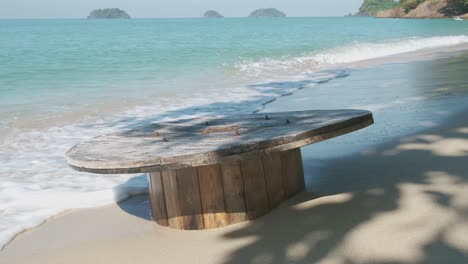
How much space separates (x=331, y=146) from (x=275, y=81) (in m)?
6.83

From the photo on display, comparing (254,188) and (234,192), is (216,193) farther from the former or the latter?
(254,188)

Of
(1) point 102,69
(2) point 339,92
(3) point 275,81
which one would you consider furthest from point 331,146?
(1) point 102,69

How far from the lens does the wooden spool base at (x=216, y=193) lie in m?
3.05

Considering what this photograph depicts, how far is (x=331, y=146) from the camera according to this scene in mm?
4793

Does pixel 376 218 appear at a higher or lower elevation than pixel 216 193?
lower

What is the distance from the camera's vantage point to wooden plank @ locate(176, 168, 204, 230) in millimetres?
3061

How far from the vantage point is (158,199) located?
326 centimetres

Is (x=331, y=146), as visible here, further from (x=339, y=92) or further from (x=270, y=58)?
(x=270, y=58)

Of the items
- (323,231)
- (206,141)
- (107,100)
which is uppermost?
(206,141)

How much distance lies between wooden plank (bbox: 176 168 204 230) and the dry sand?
0.07 meters

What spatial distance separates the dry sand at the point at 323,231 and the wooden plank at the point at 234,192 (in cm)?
7

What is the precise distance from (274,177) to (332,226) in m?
0.54

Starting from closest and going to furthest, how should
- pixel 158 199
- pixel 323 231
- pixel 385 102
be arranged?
pixel 323 231 < pixel 158 199 < pixel 385 102

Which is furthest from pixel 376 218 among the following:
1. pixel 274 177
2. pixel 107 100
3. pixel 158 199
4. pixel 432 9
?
pixel 432 9
